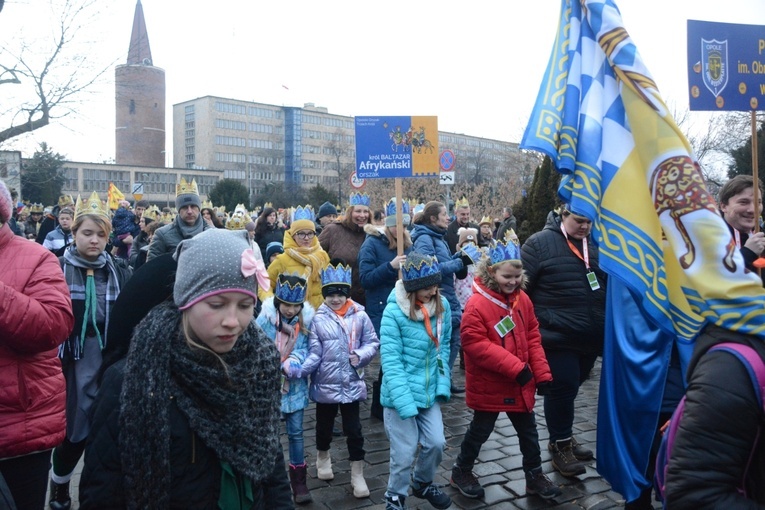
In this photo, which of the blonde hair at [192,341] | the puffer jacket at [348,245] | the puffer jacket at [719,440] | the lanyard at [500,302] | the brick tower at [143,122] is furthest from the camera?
the brick tower at [143,122]

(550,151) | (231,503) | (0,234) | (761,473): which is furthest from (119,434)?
(550,151)

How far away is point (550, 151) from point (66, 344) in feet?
10.9

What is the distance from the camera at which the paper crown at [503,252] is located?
4.71m

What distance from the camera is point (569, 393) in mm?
5020

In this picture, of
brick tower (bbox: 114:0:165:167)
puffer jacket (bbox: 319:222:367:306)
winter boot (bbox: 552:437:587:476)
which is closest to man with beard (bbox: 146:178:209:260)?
puffer jacket (bbox: 319:222:367:306)

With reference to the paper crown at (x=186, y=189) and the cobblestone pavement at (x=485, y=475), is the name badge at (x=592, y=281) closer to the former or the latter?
the cobblestone pavement at (x=485, y=475)

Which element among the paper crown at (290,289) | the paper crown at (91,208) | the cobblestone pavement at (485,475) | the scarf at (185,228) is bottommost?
the cobblestone pavement at (485,475)

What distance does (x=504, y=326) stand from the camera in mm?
4672

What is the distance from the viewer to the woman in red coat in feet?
8.96

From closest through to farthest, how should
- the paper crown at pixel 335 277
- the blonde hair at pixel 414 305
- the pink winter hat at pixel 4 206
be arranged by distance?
1. the pink winter hat at pixel 4 206
2. the blonde hair at pixel 414 305
3. the paper crown at pixel 335 277

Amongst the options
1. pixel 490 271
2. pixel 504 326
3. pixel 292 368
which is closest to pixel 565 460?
pixel 504 326

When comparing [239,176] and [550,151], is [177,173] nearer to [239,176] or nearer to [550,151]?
[239,176]

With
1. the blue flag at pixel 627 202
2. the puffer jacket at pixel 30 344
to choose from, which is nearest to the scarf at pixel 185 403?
the puffer jacket at pixel 30 344

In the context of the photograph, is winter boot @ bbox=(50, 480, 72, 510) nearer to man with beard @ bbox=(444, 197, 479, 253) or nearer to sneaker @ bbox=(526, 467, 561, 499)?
sneaker @ bbox=(526, 467, 561, 499)
